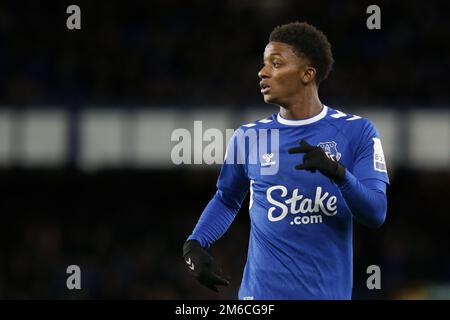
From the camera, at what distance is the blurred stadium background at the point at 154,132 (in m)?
15.9

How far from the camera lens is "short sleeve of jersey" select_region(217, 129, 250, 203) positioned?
480 cm

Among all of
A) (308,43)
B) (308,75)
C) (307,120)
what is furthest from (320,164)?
(308,43)

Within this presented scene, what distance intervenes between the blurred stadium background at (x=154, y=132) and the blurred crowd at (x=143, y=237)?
0.03 meters

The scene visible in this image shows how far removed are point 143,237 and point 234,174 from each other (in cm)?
1197

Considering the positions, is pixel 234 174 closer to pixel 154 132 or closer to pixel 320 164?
pixel 320 164

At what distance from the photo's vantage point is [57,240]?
53.8 ft

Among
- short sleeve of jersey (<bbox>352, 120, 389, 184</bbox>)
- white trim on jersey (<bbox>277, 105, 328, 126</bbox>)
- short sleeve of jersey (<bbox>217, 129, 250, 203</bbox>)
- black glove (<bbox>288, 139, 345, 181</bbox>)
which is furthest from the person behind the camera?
short sleeve of jersey (<bbox>217, 129, 250, 203</bbox>)

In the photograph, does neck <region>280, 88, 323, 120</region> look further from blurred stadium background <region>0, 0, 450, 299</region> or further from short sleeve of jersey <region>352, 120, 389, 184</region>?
blurred stadium background <region>0, 0, 450, 299</region>

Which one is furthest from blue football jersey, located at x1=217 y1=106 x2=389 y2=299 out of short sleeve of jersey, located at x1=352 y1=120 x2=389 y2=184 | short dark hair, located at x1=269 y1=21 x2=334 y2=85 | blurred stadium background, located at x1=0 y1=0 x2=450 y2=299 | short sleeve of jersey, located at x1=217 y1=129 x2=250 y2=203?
blurred stadium background, located at x1=0 y1=0 x2=450 y2=299

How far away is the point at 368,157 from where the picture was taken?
4.41 metres

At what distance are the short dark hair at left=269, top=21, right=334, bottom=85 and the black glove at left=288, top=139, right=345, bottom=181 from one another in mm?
836

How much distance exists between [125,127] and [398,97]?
584 cm
